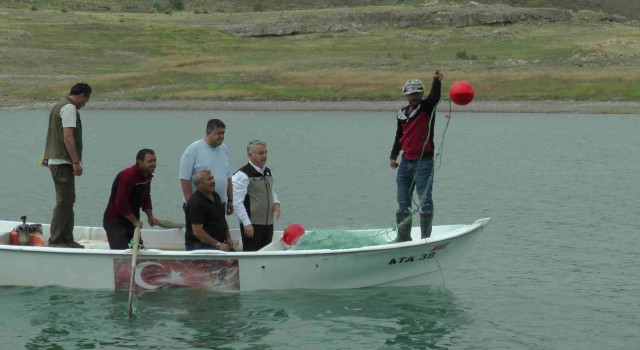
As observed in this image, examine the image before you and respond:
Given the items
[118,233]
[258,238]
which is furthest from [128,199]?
[258,238]

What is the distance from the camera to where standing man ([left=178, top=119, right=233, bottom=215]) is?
13148mm

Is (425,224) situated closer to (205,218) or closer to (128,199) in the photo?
(205,218)

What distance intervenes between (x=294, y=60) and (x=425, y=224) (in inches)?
1773

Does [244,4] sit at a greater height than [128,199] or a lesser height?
greater

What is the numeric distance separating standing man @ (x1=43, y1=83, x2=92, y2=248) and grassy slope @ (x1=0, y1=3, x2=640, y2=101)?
3545 cm

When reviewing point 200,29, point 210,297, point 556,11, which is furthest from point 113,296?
point 556,11

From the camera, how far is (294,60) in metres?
58.1

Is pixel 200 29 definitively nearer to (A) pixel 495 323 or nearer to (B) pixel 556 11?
(B) pixel 556 11

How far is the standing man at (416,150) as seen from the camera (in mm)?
12922

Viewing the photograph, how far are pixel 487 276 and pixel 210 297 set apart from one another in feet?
13.0

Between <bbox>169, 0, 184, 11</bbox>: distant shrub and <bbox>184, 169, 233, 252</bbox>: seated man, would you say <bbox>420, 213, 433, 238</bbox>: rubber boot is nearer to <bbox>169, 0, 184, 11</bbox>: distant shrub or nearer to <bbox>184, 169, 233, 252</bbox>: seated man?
<bbox>184, 169, 233, 252</bbox>: seated man

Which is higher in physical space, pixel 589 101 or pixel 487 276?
pixel 589 101

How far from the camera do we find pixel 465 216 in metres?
21.0

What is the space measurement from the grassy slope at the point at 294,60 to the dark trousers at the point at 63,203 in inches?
1394
